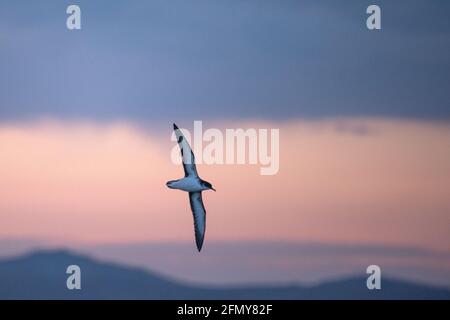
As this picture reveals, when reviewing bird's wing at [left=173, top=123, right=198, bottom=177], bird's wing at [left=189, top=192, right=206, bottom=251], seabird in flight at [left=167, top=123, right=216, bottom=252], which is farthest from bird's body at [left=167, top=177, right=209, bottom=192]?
bird's wing at [left=189, top=192, right=206, bottom=251]

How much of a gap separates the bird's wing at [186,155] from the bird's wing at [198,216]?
1221 mm

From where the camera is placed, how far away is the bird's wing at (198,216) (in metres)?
32.5

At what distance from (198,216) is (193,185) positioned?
1548mm

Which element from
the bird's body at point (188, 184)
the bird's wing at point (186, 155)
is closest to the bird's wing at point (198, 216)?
the bird's body at point (188, 184)

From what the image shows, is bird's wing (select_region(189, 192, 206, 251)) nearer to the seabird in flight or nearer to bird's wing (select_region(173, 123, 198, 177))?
the seabird in flight

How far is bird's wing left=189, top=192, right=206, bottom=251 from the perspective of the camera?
32531 millimetres

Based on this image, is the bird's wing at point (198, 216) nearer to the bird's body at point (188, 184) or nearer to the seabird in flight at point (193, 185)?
the seabird in flight at point (193, 185)
